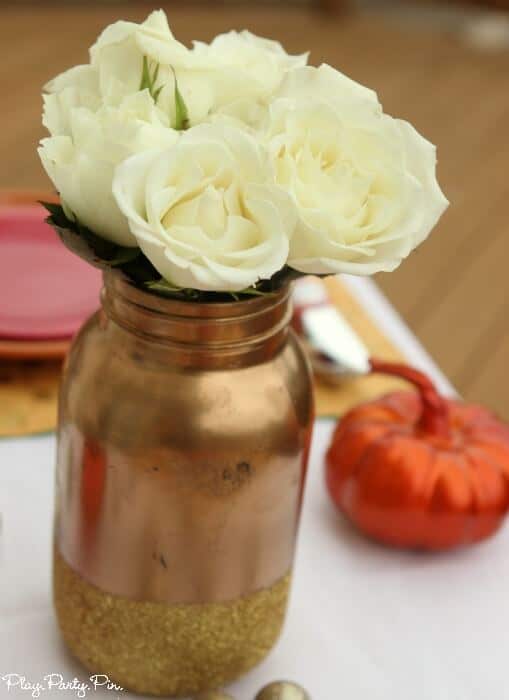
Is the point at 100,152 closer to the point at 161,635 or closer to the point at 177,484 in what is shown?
the point at 177,484

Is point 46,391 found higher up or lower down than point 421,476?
lower down

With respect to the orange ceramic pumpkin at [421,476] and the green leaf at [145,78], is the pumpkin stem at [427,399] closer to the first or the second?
the orange ceramic pumpkin at [421,476]

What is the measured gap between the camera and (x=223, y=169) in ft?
1.94

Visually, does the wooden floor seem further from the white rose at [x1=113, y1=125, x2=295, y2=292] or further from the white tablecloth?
the white rose at [x1=113, y1=125, x2=295, y2=292]

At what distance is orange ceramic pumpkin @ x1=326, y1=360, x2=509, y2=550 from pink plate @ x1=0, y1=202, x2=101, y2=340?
0.32 metres

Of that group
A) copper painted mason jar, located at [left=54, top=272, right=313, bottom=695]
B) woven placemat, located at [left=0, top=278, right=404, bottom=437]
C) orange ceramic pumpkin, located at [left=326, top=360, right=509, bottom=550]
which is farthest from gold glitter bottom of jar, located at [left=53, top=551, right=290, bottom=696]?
woven placemat, located at [left=0, top=278, right=404, bottom=437]

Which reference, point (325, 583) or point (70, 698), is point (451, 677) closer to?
point (325, 583)

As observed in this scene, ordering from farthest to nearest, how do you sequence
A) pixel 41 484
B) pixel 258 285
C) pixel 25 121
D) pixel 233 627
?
pixel 25 121 → pixel 41 484 → pixel 233 627 → pixel 258 285

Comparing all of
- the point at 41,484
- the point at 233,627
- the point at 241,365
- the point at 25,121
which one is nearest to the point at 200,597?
the point at 233,627

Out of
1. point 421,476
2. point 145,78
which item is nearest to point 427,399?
point 421,476

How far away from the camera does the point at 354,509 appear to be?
0.92 m

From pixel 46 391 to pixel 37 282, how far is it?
0.52 ft

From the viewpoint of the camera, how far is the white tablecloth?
0.79m

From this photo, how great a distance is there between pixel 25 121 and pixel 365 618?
2437mm
